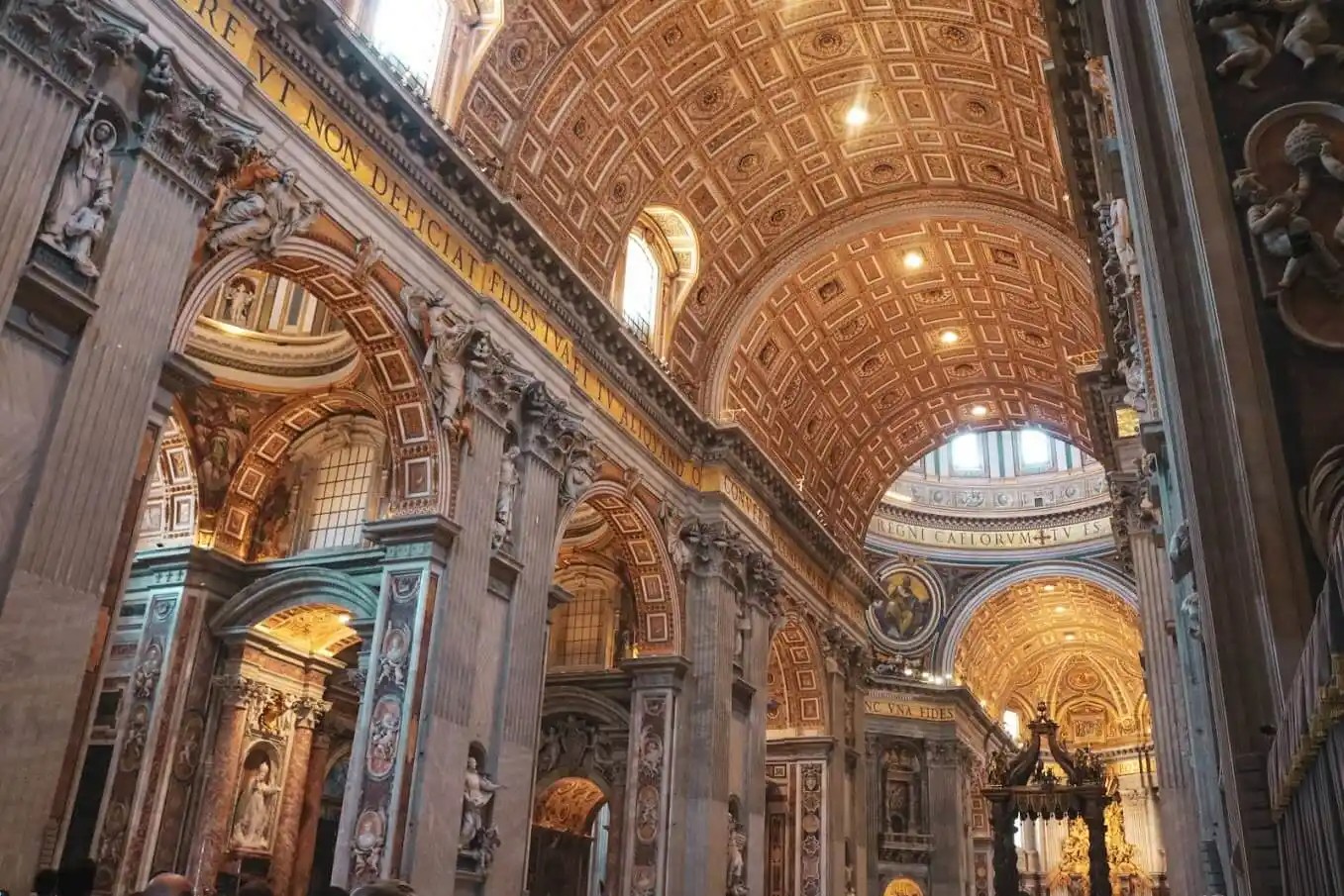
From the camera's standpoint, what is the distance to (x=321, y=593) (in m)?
12.3

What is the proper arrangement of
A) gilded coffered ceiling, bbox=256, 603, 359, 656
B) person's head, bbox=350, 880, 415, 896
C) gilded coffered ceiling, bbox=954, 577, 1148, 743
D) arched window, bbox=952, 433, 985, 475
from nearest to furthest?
person's head, bbox=350, 880, 415, 896 < gilded coffered ceiling, bbox=256, 603, 359, 656 < gilded coffered ceiling, bbox=954, 577, 1148, 743 < arched window, bbox=952, 433, 985, 475

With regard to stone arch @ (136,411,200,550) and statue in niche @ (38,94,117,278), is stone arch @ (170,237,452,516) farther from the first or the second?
stone arch @ (136,411,200,550)

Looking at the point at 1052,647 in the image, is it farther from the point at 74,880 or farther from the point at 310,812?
the point at 74,880

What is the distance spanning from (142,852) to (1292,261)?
38.0ft

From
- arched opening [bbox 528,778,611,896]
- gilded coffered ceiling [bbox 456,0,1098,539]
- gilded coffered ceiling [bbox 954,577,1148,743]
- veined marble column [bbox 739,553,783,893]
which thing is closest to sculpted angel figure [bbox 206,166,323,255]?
gilded coffered ceiling [bbox 456,0,1098,539]

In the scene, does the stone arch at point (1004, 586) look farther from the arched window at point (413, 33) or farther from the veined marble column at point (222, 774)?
the arched window at point (413, 33)

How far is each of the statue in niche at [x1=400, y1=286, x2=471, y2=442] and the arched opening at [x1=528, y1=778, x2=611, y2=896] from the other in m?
7.38

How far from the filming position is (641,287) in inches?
648

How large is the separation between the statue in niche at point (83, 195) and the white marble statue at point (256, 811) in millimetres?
7534

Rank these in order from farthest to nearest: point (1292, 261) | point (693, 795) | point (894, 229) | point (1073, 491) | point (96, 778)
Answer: point (1073, 491), point (894, 229), point (693, 795), point (96, 778), point (1292, 261)

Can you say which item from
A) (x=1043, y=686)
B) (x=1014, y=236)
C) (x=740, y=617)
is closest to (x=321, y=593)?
(x=740, y=617)

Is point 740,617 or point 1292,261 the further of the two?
point 740,617

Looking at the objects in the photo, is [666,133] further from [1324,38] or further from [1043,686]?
[1043,686]

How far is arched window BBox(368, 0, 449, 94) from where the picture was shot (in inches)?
440
